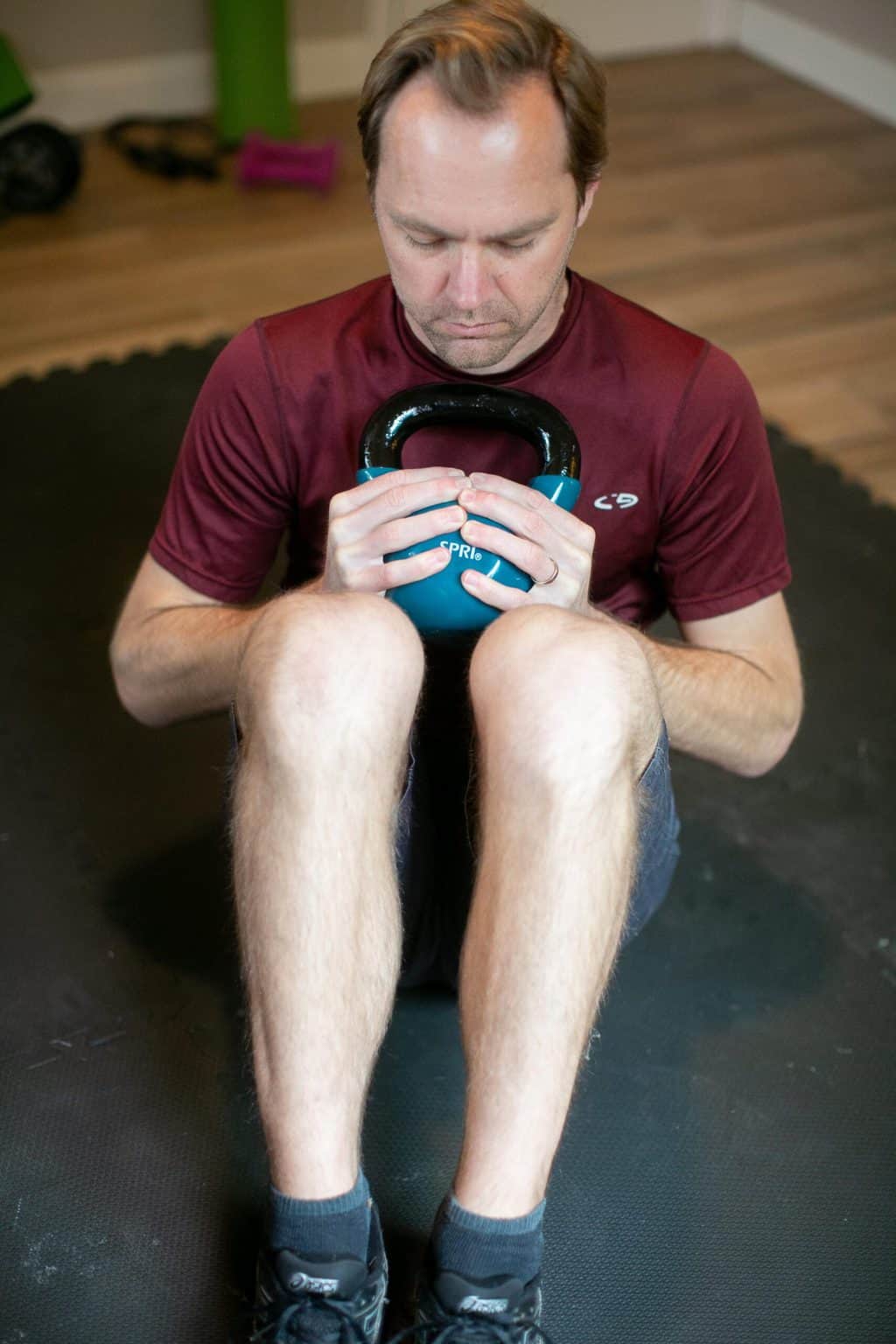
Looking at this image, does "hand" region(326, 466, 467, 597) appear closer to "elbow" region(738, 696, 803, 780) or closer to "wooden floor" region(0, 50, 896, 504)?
"elbow" region(738, 696, 803, 780)

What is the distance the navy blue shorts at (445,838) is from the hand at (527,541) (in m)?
0.14

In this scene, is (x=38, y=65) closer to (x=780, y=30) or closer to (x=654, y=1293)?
(x=780, y=30)

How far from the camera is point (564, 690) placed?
115 cm

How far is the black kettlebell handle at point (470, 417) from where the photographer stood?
1322mm

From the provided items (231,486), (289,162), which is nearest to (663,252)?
(289,162)

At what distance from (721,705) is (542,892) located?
36 cm

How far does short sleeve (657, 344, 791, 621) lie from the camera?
4.66 feet

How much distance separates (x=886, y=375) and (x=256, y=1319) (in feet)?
7.61

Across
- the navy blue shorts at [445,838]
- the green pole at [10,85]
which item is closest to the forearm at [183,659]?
the navy blue shorts at [445,838]

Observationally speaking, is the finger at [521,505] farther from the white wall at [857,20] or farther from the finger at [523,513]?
the white wall at [857,20]

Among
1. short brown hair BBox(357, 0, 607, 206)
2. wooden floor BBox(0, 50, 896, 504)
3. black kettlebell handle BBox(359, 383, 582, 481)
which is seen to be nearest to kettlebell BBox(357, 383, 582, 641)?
black kettlebell handle BBox(359, 383, 582, 481)

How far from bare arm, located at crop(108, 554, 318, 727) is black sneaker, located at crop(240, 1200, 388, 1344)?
1.73 ft

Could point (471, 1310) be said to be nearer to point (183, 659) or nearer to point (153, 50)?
point (183, 659)

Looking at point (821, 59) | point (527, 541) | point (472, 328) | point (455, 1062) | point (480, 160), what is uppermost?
point (480, 160)
